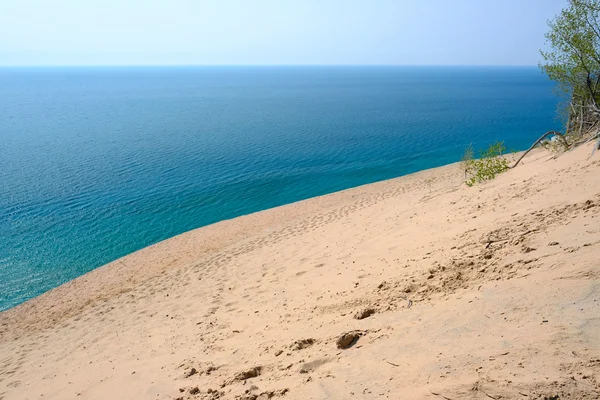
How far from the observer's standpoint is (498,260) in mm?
8484

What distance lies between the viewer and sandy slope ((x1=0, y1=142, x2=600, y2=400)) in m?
5.37

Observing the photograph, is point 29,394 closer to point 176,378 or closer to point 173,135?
point 176,378

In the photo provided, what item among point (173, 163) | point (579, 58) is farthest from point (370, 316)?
point (173, 163)

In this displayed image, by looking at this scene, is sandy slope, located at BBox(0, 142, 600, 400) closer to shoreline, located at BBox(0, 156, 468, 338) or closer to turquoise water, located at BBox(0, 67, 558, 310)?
shoreline, located at BBox(0, 156, 468, 338)

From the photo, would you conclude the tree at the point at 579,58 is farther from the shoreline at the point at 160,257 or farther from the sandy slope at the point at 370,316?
the shoreline at the point at 160,257

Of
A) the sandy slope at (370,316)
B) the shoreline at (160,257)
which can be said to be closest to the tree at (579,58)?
the sandy slope at (370,316)

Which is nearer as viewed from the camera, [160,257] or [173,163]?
[160,257]

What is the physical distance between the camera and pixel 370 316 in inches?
318

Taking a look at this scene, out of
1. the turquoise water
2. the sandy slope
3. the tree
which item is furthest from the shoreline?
the tree

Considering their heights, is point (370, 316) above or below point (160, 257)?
above

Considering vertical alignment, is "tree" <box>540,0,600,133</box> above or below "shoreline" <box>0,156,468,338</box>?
above

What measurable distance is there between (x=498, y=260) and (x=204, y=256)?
575 inches

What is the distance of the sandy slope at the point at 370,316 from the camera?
17.6ft

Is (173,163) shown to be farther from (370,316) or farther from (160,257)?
(370,316)
